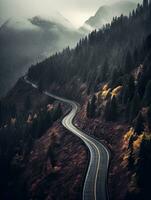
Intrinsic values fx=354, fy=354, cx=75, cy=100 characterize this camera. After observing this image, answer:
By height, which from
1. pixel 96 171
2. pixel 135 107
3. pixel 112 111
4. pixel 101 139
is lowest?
pixel 96 171

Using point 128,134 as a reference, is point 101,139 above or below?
below

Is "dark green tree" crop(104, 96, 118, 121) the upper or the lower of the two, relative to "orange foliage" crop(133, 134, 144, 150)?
upper

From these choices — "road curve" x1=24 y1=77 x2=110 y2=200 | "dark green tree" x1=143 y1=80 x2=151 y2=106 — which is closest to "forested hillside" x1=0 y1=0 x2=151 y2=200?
"dark green tree" x1=143 y1=80 x2=151 y2=106

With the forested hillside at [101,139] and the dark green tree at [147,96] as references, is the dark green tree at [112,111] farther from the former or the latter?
the dark green tree at [147,96]

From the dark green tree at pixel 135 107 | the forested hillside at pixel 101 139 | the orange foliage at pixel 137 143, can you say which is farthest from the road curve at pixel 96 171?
the dark green tree at pixel 135 107

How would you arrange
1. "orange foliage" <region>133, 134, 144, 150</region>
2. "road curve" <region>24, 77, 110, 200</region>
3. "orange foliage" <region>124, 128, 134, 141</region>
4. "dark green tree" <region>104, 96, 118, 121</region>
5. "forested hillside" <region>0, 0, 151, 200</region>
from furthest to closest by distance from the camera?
"dark green tree" <region>104, 96, 118, 121</region>, "orange foliage" <region>124, 128, 134, 141</region>, "orange foliage" <region>133, 134, 144, 150</region>, "forested hillside" <region>0, 0, 151, 200</region>, "road curve" <region>24, 77, 110, 200</region>

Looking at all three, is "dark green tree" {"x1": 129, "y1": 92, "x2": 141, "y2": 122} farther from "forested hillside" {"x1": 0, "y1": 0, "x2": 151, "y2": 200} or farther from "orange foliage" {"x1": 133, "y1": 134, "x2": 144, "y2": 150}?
"orange foliage" {"x1": 133, "y1": 134, "x2": 144, "y2": 150}

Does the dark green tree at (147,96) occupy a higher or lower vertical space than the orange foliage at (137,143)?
higher

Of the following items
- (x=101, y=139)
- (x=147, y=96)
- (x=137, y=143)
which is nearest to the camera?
(x=137, y=143)

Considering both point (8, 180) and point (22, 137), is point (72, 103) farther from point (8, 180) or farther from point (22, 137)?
point (8, 180)

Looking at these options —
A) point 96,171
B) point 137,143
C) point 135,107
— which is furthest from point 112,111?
point 96,171

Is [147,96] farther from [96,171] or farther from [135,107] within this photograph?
[96,171]

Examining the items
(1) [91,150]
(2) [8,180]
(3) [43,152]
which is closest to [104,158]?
(1) [91,150]
